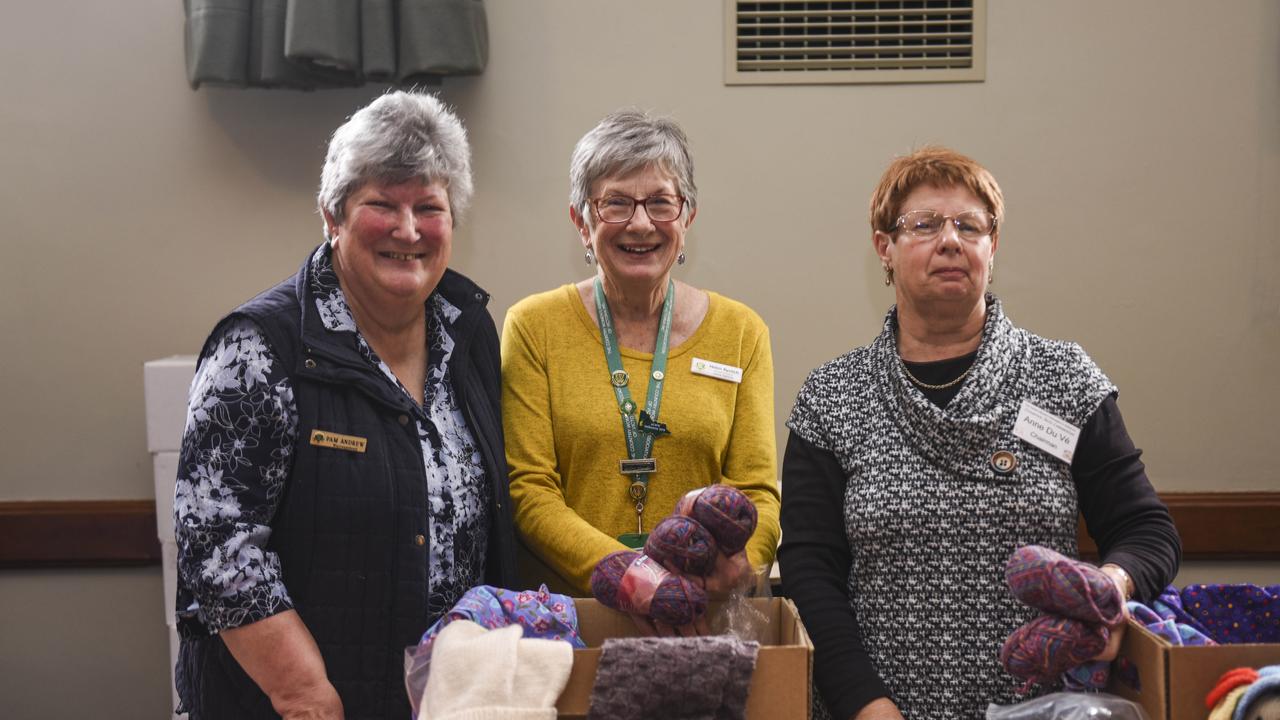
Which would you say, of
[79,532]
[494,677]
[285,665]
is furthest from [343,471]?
[79,532]

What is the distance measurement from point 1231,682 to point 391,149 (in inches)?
52.2

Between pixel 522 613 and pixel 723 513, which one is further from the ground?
pixel 723 513

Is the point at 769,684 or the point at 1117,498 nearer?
the point at 769,684

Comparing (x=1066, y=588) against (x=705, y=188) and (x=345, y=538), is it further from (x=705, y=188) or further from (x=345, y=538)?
(x=705, y=188)

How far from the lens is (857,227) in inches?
122

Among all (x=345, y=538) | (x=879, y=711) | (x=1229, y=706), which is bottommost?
(x=879, y=711)

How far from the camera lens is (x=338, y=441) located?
1.53m

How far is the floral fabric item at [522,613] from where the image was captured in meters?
1.34

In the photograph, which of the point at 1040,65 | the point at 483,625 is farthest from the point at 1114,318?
the point at 483,625

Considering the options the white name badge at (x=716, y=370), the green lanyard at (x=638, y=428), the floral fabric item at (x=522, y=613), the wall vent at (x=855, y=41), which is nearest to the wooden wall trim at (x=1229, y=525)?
the wall vent at (x=855, y=41)

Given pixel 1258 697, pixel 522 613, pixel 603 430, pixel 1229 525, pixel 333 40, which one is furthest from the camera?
pixel 1229 525

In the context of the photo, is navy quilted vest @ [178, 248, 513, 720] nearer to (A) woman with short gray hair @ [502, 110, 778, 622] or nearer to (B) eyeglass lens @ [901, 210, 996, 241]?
(A) woman with short gray hair @ [502, 110, 778, 622]

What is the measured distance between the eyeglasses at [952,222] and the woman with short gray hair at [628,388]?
43 cm

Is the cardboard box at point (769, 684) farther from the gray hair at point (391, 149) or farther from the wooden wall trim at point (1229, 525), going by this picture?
the wooden wall trim at point (1229, 525)
